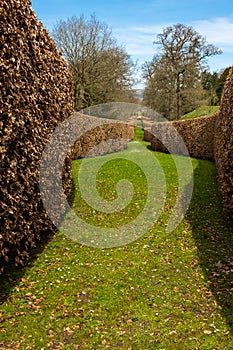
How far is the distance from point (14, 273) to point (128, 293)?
204cm

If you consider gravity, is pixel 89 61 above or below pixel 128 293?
above

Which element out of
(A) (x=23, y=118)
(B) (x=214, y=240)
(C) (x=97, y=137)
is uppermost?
(A) (x=23, y=118)

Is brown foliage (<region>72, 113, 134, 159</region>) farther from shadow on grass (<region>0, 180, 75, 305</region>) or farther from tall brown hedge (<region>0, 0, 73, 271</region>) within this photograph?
shadow on grass (<region>0, 180, 75, 305</region>)

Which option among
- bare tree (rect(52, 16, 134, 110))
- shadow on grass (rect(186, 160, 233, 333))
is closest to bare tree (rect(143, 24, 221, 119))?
bare tree (rect(52, 16, 134, 110))

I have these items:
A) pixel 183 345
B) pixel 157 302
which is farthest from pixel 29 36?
pixel 183 345

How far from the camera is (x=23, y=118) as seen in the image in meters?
5.47

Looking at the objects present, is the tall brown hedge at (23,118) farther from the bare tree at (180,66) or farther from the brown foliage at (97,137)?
the bare tree at (180,66)

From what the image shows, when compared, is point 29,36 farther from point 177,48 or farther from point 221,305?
point 177,48

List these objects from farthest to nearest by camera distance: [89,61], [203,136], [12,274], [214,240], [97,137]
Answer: [89,61] → [97,137] → [203,136] → [214,240] → [12,274]

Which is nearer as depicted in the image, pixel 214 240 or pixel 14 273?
pixel 14 273

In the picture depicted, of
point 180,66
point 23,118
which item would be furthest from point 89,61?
point 23,118

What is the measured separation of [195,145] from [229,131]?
9790 mm

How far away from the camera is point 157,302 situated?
15.6 ft

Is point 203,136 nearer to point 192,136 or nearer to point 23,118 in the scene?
point 192,136
